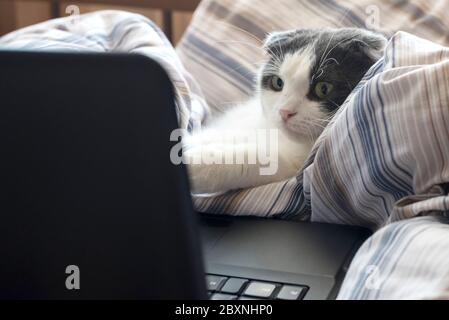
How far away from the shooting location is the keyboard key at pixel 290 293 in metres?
0.60

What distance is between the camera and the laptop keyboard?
61 centimetres

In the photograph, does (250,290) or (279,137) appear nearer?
(250,290)

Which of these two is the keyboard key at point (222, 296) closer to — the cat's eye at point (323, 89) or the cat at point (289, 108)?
the cat at point (289, 108)

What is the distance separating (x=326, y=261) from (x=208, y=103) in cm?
61

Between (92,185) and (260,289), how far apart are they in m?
0.23

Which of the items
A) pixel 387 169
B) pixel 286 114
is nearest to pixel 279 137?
pixel 286 114

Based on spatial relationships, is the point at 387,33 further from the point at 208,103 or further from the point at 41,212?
the point at 41,212

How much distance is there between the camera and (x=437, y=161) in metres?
0.67

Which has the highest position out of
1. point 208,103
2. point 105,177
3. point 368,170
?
point 105,177

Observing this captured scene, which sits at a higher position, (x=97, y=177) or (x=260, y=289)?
(x=97, y=177)

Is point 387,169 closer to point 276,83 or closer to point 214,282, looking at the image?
point 214,282

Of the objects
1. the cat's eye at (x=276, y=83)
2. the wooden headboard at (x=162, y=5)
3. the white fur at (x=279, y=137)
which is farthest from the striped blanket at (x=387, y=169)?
the wooden headboard at (x=162, y=5)

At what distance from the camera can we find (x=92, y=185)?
0.44m
